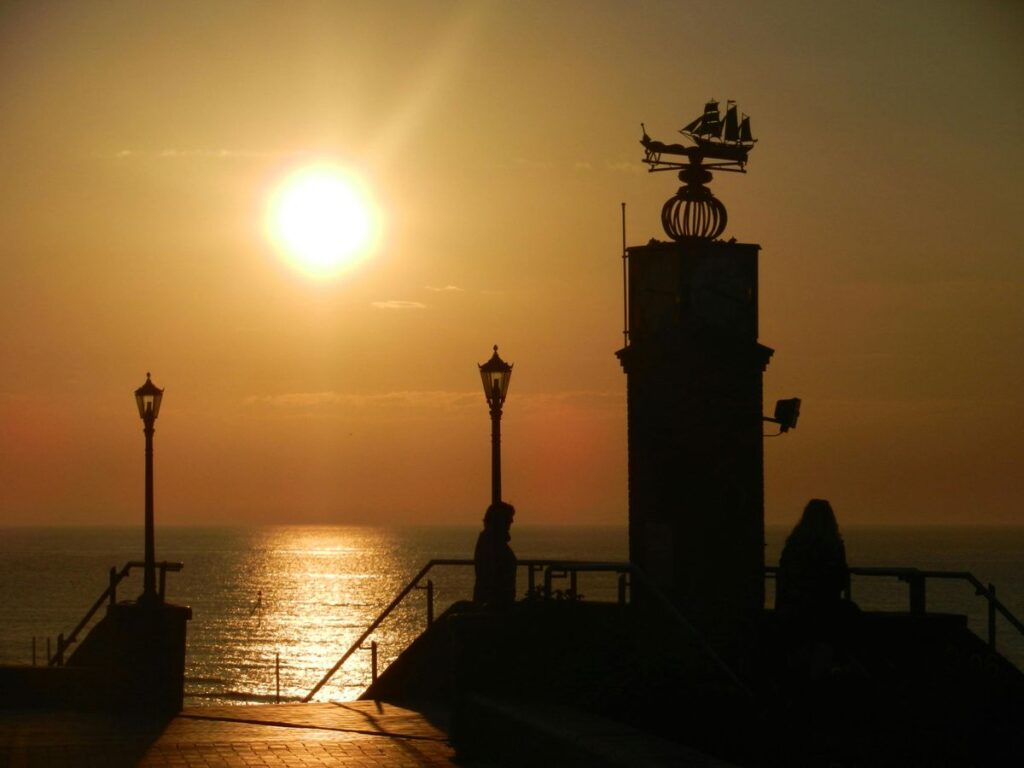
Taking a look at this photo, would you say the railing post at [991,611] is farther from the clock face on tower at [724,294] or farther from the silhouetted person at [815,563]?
the silhouetted person at [815,563]

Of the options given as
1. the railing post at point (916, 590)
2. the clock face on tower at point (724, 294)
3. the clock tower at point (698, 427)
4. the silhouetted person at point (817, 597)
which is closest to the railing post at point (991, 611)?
the railing post at point (916, 590)

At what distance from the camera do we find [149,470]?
2084cm

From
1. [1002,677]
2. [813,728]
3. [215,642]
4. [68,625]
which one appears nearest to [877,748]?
[813,728]

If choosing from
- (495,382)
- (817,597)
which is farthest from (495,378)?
(817,597)

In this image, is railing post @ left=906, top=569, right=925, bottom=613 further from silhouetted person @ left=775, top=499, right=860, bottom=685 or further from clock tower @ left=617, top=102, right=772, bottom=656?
silhouetted person @ left=775, top=499, right=860, bottom=685

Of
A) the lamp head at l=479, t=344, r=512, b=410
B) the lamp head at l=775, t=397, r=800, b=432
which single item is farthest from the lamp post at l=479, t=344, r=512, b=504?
the lamp head at l=775, t=397, r=800, b=432

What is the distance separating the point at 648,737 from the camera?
1161 cm

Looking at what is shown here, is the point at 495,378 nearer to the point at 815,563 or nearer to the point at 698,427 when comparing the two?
the point at 698,427

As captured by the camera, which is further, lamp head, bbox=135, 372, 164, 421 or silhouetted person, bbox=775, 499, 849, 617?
lamp head, bbox=135, 372, 164, 421

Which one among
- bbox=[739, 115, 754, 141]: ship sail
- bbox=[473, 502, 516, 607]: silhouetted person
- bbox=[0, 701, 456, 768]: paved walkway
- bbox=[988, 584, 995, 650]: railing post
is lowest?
bbox=[0, 701, 456, 768]: paved walkway

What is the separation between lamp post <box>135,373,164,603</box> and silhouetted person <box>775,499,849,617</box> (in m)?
10.7

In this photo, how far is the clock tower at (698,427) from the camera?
20.6 m

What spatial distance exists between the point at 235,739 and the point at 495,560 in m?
2.87

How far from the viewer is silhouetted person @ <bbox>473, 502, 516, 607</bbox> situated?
1534 cm
